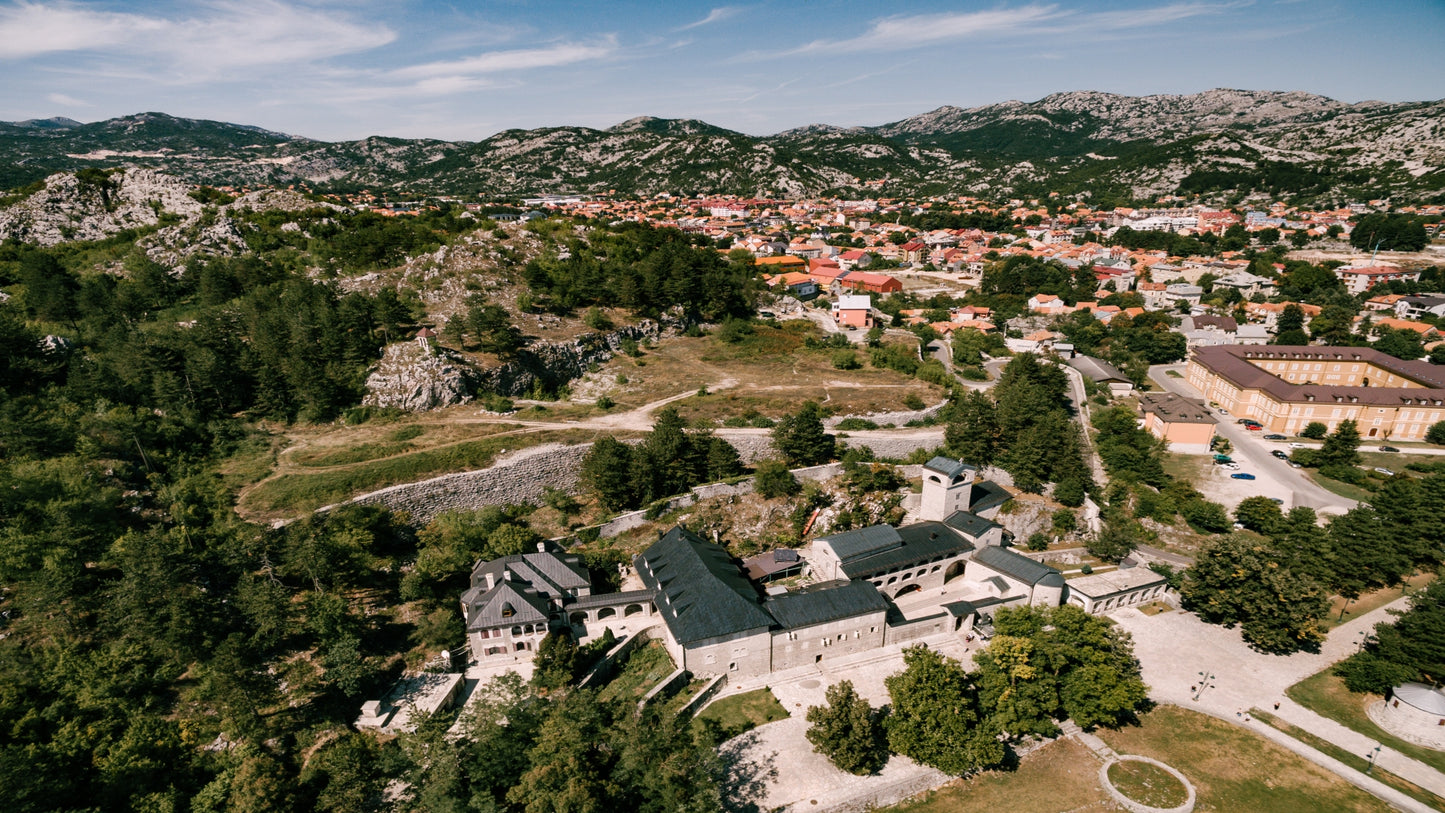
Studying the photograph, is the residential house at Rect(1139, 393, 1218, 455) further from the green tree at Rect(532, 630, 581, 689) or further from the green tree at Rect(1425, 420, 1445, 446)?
the green tree at Rect(532, 630, 581, 689)

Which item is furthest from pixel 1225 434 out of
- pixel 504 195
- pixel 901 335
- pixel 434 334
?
pixel 504 195

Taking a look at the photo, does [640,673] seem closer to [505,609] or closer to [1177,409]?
[505,609]

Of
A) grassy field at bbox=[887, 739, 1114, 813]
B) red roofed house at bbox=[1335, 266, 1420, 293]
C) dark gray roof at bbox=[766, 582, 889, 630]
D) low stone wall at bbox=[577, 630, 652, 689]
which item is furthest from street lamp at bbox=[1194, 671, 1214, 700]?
red roofed house at bbox=[1335, 266, 1420, 293]

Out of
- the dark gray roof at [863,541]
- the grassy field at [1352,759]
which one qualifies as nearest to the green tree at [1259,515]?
Answer: the grassy field at [1352,759]

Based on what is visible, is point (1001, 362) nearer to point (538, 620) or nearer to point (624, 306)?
point (624, 306)

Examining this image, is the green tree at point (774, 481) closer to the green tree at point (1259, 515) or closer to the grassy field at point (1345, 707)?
the grassy field at point (1345, 707)

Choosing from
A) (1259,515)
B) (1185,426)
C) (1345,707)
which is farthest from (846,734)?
(1185,426)
